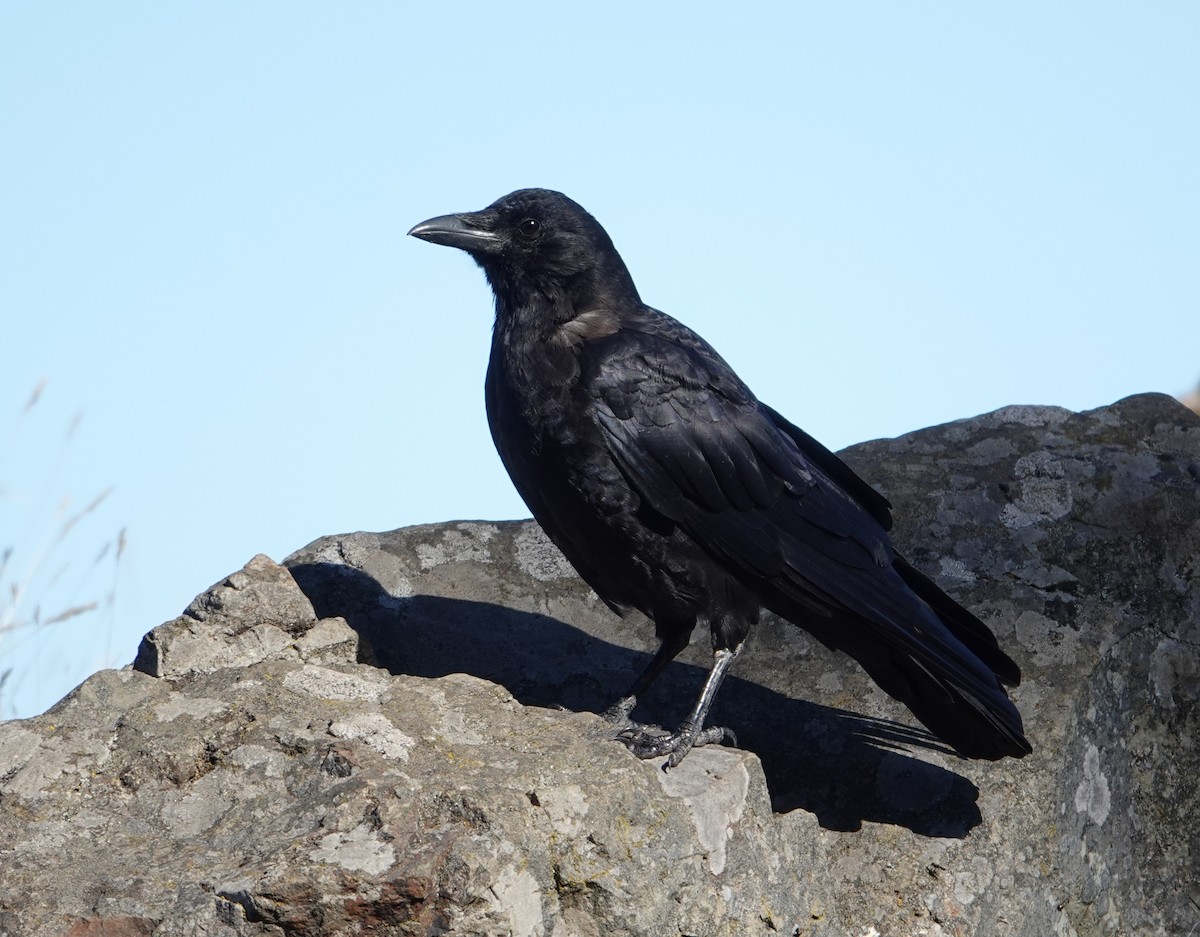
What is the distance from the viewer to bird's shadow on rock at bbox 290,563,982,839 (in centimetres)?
376

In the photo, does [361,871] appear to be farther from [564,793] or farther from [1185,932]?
[1185,932]

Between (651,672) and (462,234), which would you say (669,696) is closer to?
(651,672)

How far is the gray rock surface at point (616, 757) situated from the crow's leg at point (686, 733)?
11 centimetres

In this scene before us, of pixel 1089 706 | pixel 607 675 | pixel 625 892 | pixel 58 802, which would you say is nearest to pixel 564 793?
pixel 625 892

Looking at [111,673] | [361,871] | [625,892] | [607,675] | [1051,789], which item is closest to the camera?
[361,871]

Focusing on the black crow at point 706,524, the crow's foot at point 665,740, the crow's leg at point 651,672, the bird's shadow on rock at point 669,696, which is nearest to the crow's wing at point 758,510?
the black crow at point 706,524

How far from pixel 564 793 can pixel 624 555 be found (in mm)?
1088

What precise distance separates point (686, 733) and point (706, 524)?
2.04ft

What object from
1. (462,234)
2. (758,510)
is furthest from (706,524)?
(462,234)

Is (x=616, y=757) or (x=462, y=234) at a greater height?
(x=462, y=234)

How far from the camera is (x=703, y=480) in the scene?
155 inches

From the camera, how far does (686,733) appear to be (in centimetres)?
362

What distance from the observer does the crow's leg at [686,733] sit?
3.50 meters

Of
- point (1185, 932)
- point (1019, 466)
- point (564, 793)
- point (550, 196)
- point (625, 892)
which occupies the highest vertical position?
point (550, 196)
